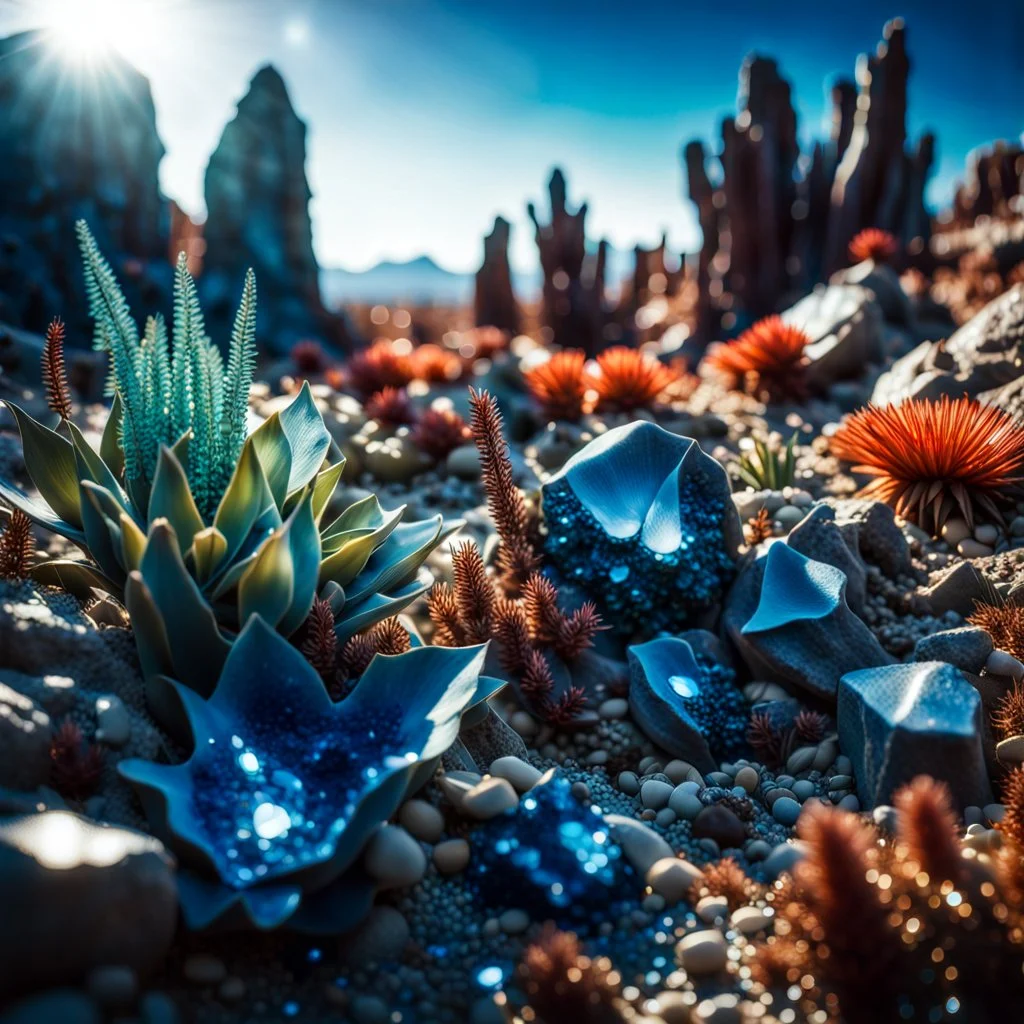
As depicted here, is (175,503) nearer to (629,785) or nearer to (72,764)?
(72,764)

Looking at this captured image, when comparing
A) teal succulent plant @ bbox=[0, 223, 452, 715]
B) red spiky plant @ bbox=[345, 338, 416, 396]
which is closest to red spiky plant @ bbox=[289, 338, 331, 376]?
red spiky plant @ bbox=[345, 338, 416, 396]

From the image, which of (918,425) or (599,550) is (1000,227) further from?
(599,550)

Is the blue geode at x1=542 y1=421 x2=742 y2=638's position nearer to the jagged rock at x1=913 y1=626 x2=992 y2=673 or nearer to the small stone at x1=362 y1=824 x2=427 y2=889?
the jagged rock at x1=913 y1=626 x2=992 y2=673

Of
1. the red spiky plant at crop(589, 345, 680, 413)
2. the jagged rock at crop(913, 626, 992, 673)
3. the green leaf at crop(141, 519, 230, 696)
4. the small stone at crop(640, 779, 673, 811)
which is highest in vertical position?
the red spiky plant at crop(589, 345, 680, 413)

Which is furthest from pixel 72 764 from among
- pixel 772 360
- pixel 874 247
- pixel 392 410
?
pixel 874 247

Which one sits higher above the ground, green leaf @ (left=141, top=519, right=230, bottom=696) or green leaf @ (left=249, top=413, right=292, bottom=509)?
green leaf @ (left=249, top=413, right=292, bottom=509)

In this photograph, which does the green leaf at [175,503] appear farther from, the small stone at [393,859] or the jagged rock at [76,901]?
the small stone at [393,859]

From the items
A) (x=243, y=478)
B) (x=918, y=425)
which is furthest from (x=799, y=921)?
(x=918, y=425)
